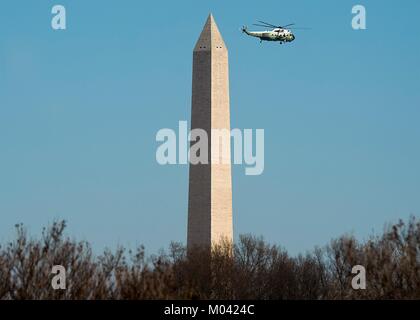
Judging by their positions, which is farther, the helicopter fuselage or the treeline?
the helicopter fuselage

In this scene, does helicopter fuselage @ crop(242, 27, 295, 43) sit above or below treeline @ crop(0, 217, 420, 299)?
above

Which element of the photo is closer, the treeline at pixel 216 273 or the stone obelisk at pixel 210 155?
the treeline at pixel 216 273

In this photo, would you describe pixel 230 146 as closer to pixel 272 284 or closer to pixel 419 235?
pixel 272 284

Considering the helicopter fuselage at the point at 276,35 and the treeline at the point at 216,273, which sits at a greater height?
the helicopter fuselage at the point at 276,35

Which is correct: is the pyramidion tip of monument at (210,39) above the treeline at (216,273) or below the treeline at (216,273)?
above
